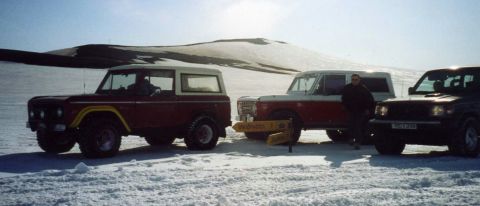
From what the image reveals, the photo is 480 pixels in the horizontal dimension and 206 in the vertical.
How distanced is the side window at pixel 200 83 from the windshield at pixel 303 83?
2574 millimetres

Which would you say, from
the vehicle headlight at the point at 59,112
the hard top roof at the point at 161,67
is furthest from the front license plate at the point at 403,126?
the vehicle headlight at the point at 59,112

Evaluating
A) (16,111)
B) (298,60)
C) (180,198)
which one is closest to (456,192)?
(180,198)

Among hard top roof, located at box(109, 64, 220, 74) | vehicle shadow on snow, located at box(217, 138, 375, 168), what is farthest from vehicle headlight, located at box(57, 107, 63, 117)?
vehicle shadow on snow, located at box(217, 138, 375, 168)

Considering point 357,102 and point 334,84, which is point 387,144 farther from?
point 334,84

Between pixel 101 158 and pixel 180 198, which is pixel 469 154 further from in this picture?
pixel 101 158

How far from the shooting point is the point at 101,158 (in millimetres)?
9703

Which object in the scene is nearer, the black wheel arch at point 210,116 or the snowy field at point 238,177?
the snowy field at point 238,177

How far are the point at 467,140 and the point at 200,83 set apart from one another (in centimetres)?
586

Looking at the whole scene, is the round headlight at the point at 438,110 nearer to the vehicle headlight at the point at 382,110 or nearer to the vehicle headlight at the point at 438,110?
the vehicle headlight at the point at 438,110

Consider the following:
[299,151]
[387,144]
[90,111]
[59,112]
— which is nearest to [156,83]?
[90,111]

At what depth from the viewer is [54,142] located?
34.5ft

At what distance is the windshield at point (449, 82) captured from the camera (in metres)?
10.6

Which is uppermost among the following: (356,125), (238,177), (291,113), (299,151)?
(291,113)

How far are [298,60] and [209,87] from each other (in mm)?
78566
